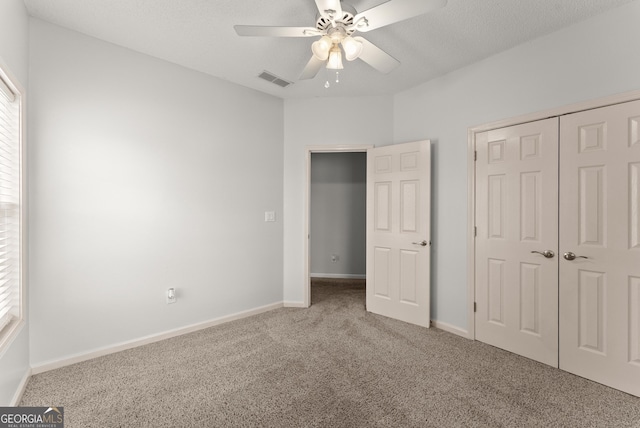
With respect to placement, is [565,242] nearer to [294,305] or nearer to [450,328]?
[450,328]

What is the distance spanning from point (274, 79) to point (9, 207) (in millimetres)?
2529

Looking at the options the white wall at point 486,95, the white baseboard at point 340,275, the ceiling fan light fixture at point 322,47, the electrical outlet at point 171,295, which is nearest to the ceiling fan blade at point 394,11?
the ceiling fan light fixture at point 322,47

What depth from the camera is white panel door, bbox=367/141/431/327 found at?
10.9ft

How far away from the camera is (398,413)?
1853mm

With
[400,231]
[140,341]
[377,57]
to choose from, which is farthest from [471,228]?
[140,341]

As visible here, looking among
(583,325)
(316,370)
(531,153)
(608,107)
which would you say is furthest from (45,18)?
(583,325)

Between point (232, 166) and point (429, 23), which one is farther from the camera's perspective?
→ point (232, 166)

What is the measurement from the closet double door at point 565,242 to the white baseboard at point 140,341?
2543 mm

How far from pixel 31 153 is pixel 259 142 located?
210 cm

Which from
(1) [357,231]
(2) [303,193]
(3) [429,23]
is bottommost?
(1) [357,231]

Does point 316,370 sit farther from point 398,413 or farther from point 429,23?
point 429,23

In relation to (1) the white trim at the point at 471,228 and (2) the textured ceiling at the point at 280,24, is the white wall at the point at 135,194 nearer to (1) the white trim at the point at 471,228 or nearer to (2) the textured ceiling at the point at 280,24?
(2) the textured ceiling at the point at 280,24

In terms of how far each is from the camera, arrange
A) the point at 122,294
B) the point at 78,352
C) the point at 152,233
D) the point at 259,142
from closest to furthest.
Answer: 1. the point at 78,352
2. the point at 122,294
3. the point at 152,233
4. the point at 259,142

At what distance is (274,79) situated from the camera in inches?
131
